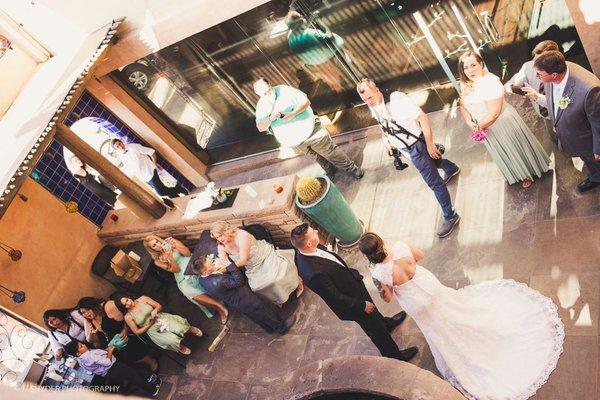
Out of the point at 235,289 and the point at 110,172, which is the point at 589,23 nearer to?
the point at 235,289

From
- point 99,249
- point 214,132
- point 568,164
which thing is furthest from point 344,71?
point 99,249

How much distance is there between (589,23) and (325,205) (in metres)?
3.41

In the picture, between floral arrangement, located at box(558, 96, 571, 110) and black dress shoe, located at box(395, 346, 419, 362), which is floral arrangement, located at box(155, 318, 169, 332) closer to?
black dress shoe, located at box(395, 346, 419, 362)

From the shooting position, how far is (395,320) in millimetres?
5516

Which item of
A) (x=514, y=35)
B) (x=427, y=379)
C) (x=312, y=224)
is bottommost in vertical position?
(x=427, y=379)

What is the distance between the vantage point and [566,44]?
6.40 meters

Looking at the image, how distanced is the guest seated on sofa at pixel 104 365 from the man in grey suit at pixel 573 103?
Result: 5928mm

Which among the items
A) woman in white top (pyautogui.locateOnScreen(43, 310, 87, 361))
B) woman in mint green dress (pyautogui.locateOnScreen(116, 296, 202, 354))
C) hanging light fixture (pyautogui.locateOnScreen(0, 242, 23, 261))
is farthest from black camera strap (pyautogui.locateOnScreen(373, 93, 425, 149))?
hanging light fixture (pyautogui.locateOnScreen(0, 242, 23, 261))

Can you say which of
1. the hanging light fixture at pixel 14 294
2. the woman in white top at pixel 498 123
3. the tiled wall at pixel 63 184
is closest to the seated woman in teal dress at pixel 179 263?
the hanging light fixture at pixel 14 294

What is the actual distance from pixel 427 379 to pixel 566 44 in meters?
5.25

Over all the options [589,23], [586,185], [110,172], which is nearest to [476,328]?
[586,185]

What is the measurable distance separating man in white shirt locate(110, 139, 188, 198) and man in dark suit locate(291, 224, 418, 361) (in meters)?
4.42

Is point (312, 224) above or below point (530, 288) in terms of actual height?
above

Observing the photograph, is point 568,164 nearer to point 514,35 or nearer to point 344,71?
point 514,35
